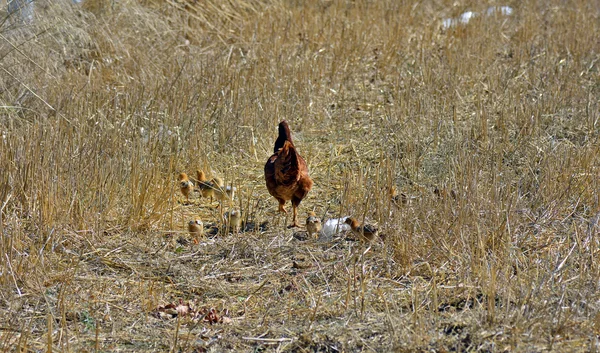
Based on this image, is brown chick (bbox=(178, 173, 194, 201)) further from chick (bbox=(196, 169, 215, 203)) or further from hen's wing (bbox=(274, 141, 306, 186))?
hen's wing (bbox=(274, 141, 306, 186))

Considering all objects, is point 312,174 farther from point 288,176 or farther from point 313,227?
point 313,227

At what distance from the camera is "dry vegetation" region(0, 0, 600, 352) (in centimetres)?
394

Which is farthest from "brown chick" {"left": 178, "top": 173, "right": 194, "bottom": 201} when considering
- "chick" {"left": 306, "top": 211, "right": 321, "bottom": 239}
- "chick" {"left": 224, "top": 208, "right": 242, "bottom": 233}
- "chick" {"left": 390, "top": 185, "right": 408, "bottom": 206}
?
"chick" {"left": 390, "top": 185, "right": 408, "bottom": 206}

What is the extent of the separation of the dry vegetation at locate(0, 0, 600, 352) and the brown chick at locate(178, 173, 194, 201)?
0.37ft

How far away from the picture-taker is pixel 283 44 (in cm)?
897

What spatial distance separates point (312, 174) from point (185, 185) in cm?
115

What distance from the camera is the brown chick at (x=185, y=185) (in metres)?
5.89

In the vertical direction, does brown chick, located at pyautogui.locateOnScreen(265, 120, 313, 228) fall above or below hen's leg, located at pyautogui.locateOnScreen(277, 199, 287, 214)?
above

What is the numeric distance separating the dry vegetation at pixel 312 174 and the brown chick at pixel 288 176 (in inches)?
7.5

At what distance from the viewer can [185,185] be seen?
589 cm

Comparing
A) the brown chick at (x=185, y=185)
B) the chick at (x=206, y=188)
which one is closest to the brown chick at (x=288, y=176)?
the chick at (x=206, y=188)

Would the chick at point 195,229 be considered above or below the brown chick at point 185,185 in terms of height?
below

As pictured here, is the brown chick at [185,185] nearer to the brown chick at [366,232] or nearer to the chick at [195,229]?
the chick at [195,229]

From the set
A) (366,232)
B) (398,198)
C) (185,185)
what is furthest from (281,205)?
(366,232)
